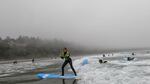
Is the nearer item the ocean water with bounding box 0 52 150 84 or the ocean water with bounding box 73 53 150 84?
the ocean water with bounding box 73 53 150 84

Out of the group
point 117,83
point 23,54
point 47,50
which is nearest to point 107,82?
point 117,83

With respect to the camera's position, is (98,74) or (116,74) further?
(98,74)

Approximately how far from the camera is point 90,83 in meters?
14.3

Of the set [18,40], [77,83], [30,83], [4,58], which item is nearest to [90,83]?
[77,83]

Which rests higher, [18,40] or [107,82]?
[18,40]

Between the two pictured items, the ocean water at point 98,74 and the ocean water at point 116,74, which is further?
the ocean water at point 98,74

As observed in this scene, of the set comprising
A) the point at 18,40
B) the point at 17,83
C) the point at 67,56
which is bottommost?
the point at 17,83

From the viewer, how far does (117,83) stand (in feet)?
44.4

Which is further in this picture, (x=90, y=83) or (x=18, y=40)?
(x=18, y=40)

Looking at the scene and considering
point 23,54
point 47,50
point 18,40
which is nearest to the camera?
point 23,54

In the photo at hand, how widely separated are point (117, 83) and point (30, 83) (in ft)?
21.2

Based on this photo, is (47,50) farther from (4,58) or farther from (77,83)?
(77,83)

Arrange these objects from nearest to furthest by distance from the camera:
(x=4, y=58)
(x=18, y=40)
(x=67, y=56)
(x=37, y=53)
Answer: (x=67, y=56) < (x=4, y=58) < (x=37, y=53) < (x=18, y=40)

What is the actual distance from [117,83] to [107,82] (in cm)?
82
